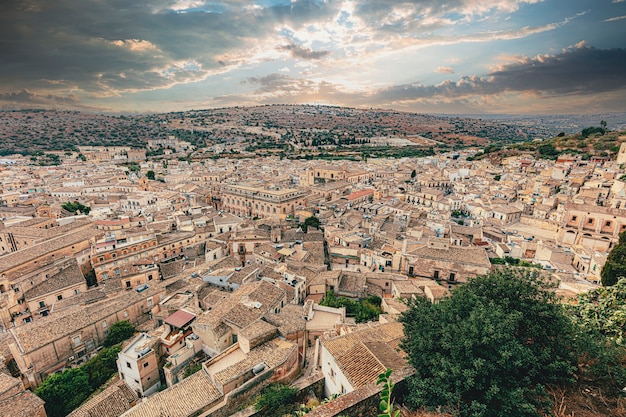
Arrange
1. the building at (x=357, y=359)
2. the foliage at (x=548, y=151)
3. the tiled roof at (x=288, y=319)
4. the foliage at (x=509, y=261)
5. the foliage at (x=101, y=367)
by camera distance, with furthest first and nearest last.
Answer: the foliage at (x=548, y=151) → the foliage at (x=509, y=261) → the foliage at (x=101, y=367) → the tiled roof at (x=288, y=319) → the building at (x=357, y=359)

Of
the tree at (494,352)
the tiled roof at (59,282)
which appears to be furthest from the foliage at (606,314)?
the tiled roof at (59,282)

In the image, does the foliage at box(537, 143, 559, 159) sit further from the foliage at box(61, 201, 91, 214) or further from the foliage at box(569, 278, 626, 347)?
the foliage at box(61, 201, 91, 214)

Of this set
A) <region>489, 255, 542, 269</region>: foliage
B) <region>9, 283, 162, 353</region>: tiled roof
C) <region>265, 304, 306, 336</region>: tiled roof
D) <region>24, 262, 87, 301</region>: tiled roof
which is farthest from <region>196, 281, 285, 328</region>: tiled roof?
<region>489, 255, 542, 269</region>: foliage

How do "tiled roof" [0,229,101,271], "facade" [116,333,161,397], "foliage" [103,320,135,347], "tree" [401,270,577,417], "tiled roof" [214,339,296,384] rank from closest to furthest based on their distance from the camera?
"tree" [401,270,577,417], "tiled roof" [214,339,296,384], "facade" [116,333,161,397], "foliage" [103,320,135,347], "tiled roof" [0,229,101,271]

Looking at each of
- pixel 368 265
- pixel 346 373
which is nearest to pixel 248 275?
pixel 368 265

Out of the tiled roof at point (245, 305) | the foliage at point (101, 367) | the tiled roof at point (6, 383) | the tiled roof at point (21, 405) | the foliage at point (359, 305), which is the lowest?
the foliage at point (101, 367)

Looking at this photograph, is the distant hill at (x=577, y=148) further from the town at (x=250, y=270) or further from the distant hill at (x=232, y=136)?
the distant hill at (x=232, y=136)

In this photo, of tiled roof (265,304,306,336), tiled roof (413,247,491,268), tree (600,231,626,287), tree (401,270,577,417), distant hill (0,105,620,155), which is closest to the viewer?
tree (401,270,577,417)
